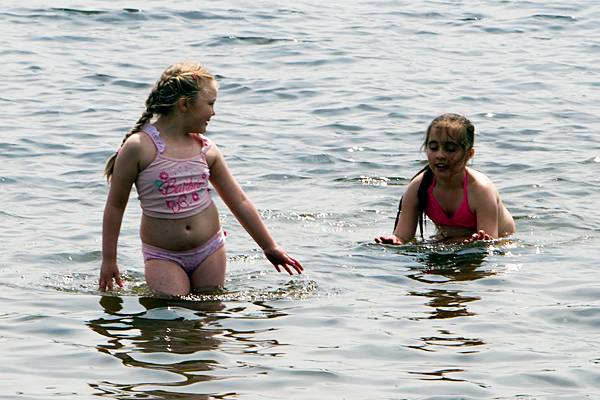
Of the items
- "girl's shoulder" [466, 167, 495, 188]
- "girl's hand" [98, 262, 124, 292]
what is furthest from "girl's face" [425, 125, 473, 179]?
"girl's hand" [98, 262, 124, 292]

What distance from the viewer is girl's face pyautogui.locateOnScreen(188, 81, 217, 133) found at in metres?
7.96

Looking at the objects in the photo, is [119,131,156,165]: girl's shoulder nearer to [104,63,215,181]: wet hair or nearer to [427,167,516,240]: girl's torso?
[104,63,215,181]: wet hair

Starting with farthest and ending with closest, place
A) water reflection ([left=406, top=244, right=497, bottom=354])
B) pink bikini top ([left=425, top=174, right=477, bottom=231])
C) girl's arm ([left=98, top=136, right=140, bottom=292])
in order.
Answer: pink bikini top ([left=425, top=174, right=477, bottom=231])
girl's arm ([left=98, top=136, right=140, bottom=292])
water reflection ([left=406, top=244, right=497, bottom=354])

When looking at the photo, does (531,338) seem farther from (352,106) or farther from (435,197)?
(352,106)

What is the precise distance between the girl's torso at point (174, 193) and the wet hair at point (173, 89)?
114mm

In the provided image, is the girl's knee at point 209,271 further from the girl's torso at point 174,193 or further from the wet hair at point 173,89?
the wet hair at point 173,89

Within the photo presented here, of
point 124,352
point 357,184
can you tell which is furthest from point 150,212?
point 357,184

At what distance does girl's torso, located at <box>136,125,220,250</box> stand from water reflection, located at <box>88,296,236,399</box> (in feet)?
1.34

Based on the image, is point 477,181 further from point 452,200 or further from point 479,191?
point 452,200

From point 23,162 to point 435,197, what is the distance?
436cm

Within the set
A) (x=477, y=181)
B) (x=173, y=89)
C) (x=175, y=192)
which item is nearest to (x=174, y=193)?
(x=175, y=192)

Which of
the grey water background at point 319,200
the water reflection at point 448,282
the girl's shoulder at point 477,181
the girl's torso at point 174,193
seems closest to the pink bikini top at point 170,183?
the girl's torso at point 174,193

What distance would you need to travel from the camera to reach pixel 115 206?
7.86 meters

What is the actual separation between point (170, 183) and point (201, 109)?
0.48 metres
